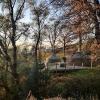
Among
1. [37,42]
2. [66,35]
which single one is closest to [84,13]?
[66,35]

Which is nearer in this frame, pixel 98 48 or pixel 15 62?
pixel 98 48

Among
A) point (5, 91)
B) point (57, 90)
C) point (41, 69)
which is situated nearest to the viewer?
point (5, 91)

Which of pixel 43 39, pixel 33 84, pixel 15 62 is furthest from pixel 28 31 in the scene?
pixel 33 84

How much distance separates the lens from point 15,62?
31.4 metres

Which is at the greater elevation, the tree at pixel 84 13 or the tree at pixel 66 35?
the tree at pixel 84 13

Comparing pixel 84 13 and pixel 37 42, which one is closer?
pixel 84 13

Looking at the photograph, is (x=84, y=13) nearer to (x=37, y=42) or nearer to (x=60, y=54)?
(x=60, y=54)

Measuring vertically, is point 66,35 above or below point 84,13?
below

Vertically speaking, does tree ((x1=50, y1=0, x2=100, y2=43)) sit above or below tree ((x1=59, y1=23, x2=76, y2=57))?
above

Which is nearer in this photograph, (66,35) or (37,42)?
(66,35)

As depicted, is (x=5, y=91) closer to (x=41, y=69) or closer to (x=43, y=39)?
(x=41, y=69)

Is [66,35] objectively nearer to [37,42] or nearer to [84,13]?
[84,13]

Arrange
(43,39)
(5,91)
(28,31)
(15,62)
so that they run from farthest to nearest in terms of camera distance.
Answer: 1. (43,39)
2. (28,31)
3. (15,62)
4. (5,91)

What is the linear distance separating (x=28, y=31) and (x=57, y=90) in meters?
18.3
